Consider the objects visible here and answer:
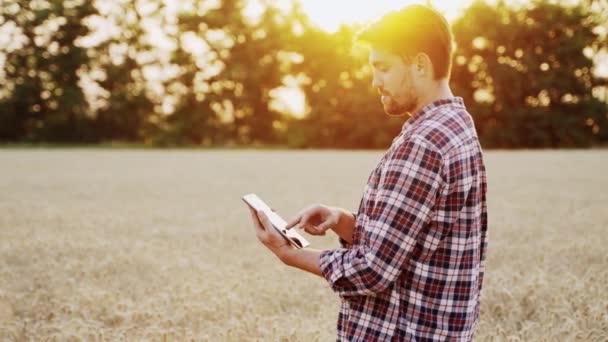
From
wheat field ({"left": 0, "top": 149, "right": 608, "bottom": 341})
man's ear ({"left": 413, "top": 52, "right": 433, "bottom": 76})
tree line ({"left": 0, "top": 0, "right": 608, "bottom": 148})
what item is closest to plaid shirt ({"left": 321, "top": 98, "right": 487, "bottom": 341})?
man's ear ({"left": 413, "top": 52, "right": 433, "bottom": 76})

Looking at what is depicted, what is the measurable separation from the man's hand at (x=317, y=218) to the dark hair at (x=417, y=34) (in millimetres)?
687

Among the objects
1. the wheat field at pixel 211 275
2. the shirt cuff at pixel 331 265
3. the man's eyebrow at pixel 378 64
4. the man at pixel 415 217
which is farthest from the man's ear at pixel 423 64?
the wheat field at pixel 211 275

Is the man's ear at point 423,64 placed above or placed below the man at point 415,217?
above

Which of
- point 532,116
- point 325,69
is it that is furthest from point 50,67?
point 532,116

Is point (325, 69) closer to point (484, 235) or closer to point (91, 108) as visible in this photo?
point (91, 108)

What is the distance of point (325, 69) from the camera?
2013 inches

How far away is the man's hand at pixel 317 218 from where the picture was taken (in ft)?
7.41

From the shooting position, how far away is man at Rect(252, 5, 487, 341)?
1844 mm

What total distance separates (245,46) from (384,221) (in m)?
51.6

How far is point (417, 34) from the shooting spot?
1.88 m

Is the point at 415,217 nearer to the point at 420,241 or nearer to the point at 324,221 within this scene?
the point at 420,241

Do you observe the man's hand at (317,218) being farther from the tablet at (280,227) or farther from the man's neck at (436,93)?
the man's neck at (436,93)

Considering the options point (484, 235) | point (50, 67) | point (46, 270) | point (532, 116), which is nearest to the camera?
point (484, 235)

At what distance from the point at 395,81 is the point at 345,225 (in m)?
0.67
